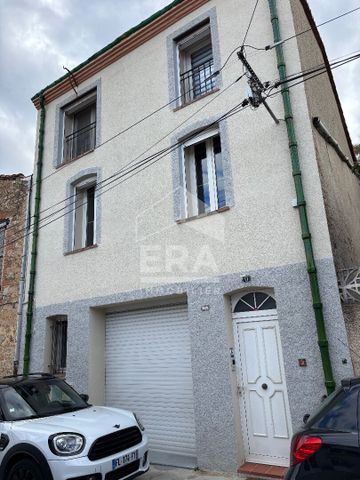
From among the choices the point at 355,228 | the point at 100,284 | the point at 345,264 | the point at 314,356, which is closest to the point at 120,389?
the point at 100,284

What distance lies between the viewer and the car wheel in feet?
14.9

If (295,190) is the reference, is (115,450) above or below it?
below

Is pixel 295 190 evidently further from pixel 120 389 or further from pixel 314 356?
pixel 120 389

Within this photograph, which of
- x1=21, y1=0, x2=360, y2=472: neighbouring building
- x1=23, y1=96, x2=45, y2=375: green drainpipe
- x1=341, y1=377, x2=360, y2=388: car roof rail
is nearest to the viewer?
x1=341, y1=377, x2=360, y2=388: car roof rail

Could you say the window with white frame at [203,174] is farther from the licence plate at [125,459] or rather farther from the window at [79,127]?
the licence plate at [125,459]

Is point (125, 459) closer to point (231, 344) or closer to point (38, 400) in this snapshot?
point (38, 400)

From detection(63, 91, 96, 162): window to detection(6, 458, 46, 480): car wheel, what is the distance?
25.5ft

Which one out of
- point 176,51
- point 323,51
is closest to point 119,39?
point 176,51

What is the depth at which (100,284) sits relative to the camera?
28.1 ft

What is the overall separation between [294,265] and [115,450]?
12.3ft

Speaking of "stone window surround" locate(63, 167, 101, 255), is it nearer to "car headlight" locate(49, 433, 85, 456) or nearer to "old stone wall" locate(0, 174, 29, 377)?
"old stone wall" locate(0, 174, 29, 377)

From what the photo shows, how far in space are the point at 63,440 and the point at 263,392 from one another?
126 inches

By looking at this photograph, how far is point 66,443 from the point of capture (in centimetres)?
459

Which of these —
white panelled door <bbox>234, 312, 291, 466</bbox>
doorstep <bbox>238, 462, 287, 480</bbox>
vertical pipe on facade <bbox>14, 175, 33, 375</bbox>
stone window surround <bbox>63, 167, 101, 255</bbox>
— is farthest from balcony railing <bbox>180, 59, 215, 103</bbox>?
doorstep <bbox>238, 462, 287, 480</bbox>
